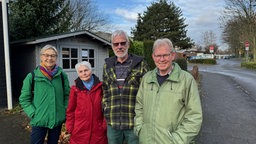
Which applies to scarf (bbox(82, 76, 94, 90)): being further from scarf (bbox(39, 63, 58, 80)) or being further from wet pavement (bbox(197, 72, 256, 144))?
wet pavement (bbox(197, 72, 256, 144))

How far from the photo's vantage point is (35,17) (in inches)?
551

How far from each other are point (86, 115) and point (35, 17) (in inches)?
491

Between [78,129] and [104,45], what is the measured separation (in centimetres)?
1067

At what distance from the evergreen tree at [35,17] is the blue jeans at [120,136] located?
1220 cm

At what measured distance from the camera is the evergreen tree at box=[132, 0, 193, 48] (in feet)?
140

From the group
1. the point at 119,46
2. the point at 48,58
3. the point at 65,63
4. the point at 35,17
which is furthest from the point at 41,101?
the point at 35,17

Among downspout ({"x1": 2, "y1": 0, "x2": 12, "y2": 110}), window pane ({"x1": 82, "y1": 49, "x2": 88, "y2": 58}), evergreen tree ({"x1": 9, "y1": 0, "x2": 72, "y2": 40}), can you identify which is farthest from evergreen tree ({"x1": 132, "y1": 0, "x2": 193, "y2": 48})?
downspout ({"x1": 2, "y1": 0, "x2": 12, "y2": 110})

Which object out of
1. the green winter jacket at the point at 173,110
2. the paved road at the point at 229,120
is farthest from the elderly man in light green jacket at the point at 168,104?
the paved road at the point at 229,120

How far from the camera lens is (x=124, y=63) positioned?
9.50 feet

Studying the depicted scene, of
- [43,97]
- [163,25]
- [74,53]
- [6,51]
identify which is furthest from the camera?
[163,25]

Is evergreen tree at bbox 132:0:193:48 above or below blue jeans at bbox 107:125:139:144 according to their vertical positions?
above

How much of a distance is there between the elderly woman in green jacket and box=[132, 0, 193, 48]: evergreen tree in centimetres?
3969

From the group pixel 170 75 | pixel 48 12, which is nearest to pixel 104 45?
pixel 48 12

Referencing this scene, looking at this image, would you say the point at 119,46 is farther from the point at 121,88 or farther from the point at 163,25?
the point at 163,25
